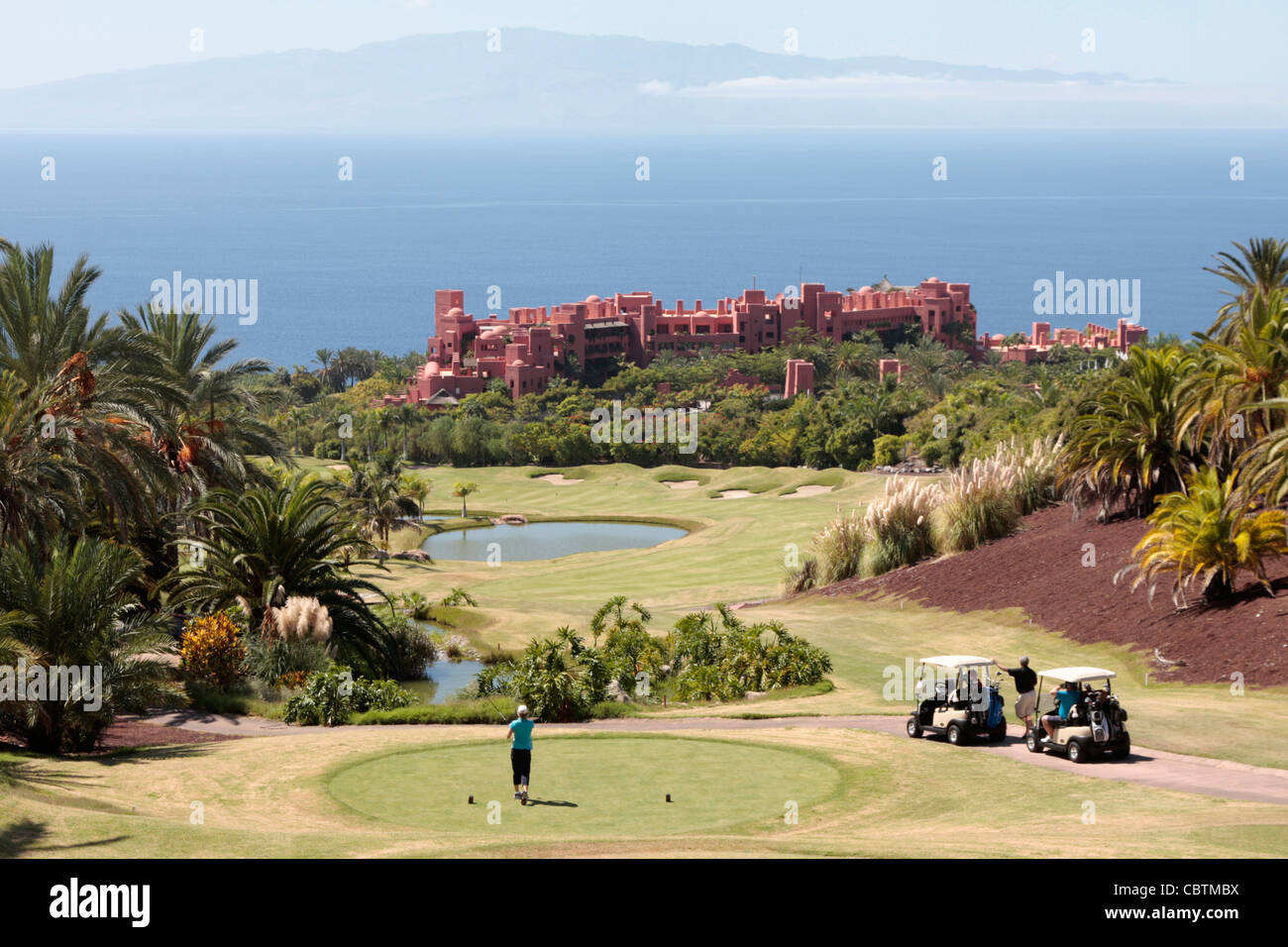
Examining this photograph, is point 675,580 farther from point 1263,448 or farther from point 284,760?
point 284,760

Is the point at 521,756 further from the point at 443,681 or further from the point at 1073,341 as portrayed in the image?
the point at 1073,341

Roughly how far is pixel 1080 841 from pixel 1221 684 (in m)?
13.2

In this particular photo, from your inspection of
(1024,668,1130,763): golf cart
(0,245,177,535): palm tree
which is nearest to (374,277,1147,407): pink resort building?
(0,245,177,535): palm tree

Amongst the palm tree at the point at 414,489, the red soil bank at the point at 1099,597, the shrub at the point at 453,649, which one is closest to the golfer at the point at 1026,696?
the red soil bank at the point at 1099,597

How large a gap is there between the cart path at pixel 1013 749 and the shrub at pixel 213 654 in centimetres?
207

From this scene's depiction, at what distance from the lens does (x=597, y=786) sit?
19.3 metres

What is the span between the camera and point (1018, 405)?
83.3 metres

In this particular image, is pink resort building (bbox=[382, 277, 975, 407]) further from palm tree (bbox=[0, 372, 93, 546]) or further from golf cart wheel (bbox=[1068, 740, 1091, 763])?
golf cart wheel (bbox=[1068, 740, 1091, 763])

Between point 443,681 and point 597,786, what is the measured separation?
15.3m

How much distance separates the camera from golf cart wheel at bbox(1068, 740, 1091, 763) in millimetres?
20484

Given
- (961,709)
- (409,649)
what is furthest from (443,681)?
(961,709)

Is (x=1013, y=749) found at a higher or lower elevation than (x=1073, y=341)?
lower

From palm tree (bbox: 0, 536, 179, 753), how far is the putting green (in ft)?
16.1

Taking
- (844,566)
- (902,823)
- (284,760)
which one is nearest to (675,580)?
(844,566)
